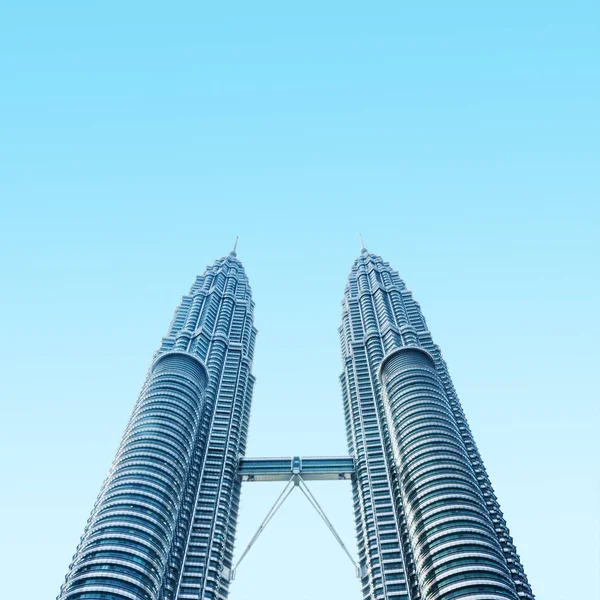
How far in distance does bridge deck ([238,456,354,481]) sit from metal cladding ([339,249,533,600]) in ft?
→ 17.1

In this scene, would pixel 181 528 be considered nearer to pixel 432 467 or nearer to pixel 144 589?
pixel 144 589

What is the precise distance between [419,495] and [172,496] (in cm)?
5528

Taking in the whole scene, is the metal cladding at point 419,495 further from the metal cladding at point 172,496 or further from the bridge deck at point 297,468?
the metal cladding at point 172,496

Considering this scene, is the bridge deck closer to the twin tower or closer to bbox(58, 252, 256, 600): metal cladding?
the twin tower

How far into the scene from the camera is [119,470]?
12925 centimetres

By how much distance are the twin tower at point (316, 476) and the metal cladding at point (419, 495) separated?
31 cm

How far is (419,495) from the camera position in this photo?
12519 centimetres

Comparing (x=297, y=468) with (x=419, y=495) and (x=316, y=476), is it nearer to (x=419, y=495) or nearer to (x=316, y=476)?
(x=316, y=476)

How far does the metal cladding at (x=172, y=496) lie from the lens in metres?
108

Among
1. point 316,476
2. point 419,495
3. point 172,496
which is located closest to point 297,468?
point 316,476

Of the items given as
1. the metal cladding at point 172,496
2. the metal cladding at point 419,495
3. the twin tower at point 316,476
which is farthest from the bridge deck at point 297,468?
the metal cladding at point 172,496

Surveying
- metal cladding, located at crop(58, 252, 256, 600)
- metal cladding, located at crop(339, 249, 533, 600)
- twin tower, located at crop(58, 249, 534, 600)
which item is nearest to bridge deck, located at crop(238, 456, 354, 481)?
twin tower, located at crop(58, 249, 534, 600)

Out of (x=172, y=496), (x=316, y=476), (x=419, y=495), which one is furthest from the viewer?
(x=316, y=476)

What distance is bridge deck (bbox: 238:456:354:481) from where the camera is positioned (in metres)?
163
